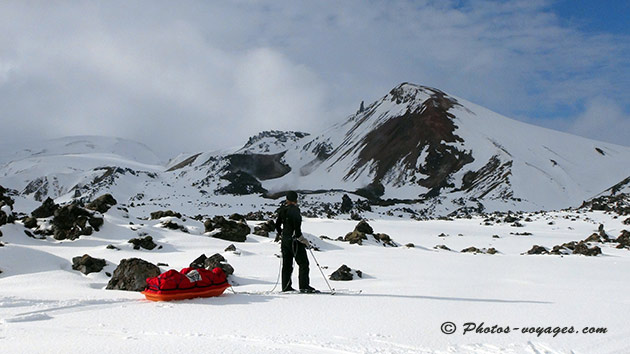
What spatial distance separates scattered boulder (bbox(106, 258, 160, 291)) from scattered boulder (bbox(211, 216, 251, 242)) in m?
7.86

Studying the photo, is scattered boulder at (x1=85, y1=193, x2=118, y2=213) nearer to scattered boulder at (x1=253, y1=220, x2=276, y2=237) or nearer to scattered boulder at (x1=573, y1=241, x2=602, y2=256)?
scattered boulder at (x1=253, y1=220, x2=276, y2=237)

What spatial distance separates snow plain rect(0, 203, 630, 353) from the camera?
13.5 feet

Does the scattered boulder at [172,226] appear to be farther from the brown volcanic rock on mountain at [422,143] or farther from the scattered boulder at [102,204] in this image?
the brown volcanic rock on mountain at [422,143]

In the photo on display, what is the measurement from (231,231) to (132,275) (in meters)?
8.33

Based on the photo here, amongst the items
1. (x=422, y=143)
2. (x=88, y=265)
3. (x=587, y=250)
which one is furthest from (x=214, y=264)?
(x=422, y=143)

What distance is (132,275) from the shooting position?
7.54 meters

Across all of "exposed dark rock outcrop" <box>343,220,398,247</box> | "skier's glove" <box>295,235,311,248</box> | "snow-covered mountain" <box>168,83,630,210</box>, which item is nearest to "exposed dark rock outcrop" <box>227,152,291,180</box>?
"snow-covered mountain" <box>168,83,630,210</box>

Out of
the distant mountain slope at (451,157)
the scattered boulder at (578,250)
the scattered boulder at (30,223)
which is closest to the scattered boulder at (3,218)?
the scattered boulder at (30,223)

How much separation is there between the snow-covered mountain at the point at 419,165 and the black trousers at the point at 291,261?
3635 cm

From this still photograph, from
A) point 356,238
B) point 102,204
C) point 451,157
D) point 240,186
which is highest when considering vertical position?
point 451,157

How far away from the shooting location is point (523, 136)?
243 feet

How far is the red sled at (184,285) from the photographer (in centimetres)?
605

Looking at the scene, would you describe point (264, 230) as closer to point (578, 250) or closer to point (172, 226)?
point (172, 226)

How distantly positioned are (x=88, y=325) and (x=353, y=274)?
17.2ft
